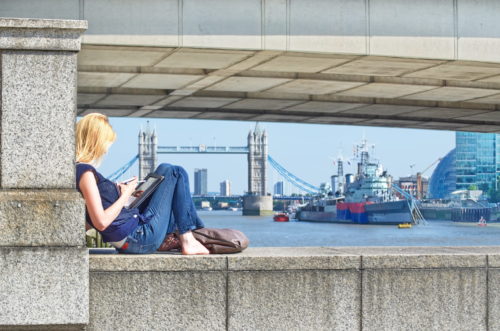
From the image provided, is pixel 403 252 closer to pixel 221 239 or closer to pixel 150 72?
pixel 221 239

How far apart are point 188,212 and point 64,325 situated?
1317mm

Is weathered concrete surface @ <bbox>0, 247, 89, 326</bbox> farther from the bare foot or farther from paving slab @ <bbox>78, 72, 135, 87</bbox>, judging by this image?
paving slab @ <bbox>78, 72, 135, 87</bbox>

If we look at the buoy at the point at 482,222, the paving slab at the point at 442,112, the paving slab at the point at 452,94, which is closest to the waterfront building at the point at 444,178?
the buoy at the point at 482,222

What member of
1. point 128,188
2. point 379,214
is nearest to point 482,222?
point 379,214

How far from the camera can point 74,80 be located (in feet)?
A: 18.8

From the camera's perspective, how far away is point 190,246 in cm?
648

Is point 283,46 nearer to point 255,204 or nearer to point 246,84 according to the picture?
point 246,84

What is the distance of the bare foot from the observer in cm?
646

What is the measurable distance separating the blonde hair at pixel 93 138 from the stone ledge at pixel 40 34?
0.51 m

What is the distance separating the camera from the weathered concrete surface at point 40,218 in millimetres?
5605

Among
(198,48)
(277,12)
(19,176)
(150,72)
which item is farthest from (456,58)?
(19,176)

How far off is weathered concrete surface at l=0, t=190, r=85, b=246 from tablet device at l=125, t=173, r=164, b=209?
2.56 ft

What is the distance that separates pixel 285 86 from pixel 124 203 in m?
16.6

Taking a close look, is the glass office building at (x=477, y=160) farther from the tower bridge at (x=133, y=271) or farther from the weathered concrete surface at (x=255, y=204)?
the tower bridge at (x=133, y=271)
